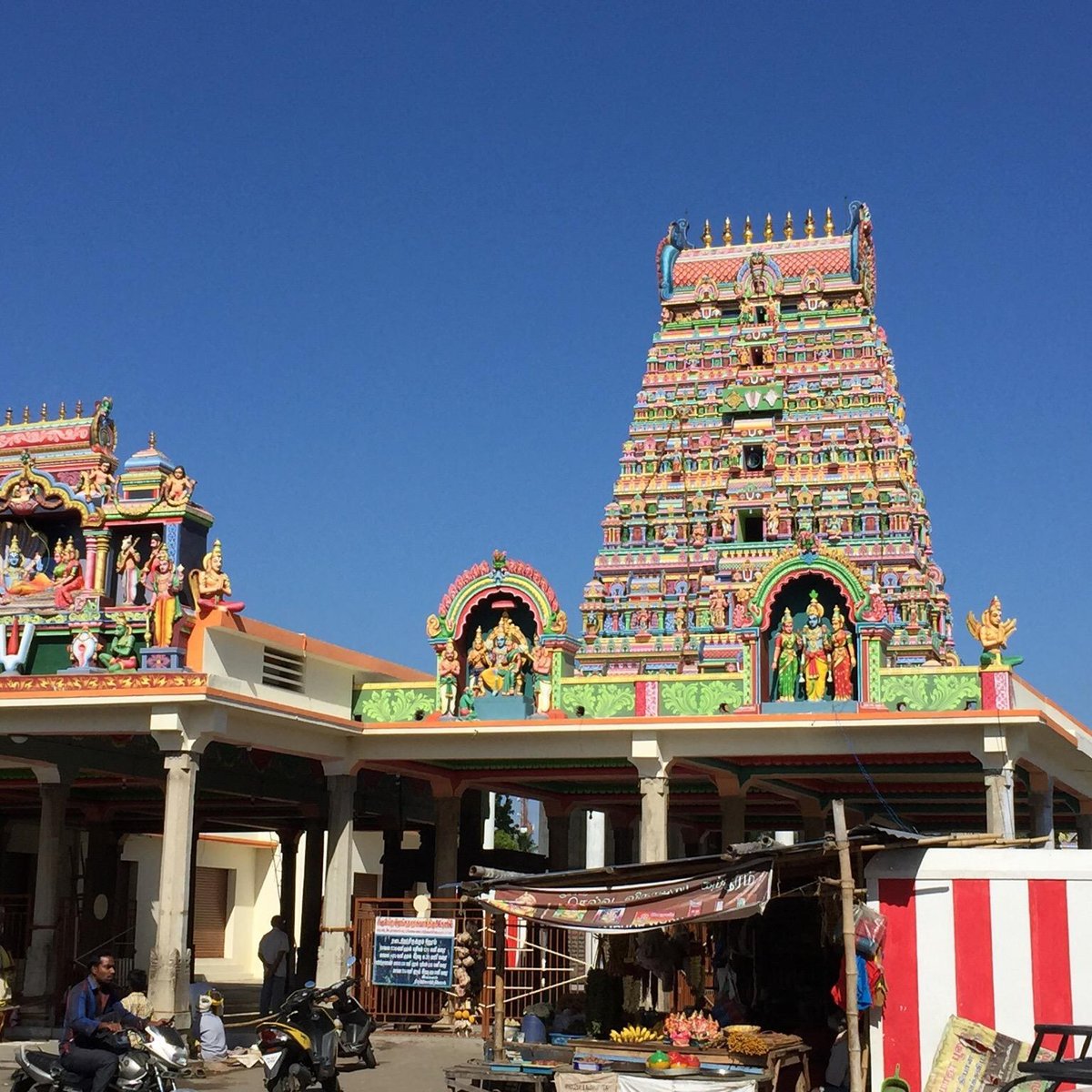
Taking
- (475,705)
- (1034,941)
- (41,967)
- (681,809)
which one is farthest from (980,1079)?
(681,809)

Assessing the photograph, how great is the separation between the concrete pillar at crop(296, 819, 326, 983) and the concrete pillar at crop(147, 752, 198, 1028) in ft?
29.3

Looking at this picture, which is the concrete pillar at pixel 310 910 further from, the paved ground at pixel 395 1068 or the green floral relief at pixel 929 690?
the green floral relief at pixel 929 690

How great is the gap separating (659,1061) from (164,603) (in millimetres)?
9871

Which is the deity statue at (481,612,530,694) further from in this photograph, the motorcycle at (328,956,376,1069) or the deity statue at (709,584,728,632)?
the deity statue at (709,584,728,632)

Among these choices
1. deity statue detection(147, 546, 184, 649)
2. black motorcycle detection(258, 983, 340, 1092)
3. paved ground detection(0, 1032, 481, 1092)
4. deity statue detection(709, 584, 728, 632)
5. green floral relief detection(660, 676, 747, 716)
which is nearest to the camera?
black motorcycle detection(258, 983, 340, 1092)

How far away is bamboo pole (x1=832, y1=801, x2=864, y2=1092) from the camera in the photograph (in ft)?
40.9

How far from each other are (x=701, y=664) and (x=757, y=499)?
5.45 m

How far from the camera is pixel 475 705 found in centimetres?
2312

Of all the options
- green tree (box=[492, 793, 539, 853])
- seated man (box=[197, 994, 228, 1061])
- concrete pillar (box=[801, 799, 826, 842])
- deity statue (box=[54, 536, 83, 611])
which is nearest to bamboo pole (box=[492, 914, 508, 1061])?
seated man (box=[197, 994, 228, 1061])

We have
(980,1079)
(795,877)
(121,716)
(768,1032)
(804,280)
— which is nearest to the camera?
(980,1079)

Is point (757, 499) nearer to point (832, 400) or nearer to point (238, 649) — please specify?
point (832, 400)

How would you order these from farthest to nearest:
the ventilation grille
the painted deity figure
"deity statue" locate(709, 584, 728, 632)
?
"deity statue" locate(709, 584, 728, 632)
the painted deity figure
the ventilation grille

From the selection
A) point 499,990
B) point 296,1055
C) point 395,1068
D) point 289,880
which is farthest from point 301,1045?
point 289,880

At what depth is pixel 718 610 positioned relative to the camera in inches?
1416
